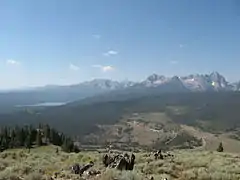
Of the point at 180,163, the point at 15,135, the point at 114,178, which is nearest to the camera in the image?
the point at 114,178

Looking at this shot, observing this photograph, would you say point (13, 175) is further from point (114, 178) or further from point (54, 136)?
point (54, 136)

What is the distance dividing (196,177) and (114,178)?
191 inches

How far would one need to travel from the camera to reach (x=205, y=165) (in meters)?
19.6

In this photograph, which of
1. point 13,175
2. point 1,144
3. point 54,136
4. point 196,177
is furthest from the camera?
point 54,136

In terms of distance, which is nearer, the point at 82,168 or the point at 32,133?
the point at 82,168

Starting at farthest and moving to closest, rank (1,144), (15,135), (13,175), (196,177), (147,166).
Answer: (15,135)
(1,144)
(147,166)
(196,177)
(13,175)

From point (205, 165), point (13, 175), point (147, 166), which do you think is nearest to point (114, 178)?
point (13, 175)

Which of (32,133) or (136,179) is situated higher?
(136,179)

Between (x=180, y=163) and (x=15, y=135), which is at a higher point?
(x=180, y=163)

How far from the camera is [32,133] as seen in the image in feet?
284

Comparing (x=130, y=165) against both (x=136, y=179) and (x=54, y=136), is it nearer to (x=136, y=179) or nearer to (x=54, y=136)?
(x=136, y=179)

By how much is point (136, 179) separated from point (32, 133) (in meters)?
77.5

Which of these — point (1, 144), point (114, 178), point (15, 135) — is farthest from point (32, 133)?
point (114, 178)

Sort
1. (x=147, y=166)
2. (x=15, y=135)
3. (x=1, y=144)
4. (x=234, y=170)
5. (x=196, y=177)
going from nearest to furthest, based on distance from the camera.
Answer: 1. (x=196, y=177)
2. (x=234, y=170)
3. (x=147, y=166)
4. (x=1, y=144)
5. (x=15, y=135)
